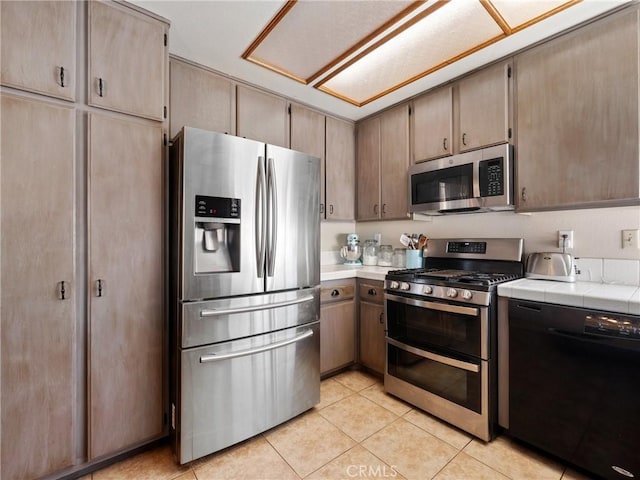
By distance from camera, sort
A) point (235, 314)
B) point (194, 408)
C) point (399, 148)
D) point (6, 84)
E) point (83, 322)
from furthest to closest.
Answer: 1. point (399, 148)
2. point (235, 314)
3. point (194, 408)
4. point (83, 322)
5. point (6, 84)

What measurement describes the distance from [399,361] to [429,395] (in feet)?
0.95

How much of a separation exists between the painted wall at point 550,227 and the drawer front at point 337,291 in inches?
34.1

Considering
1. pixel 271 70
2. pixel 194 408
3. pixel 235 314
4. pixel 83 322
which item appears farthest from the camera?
pixel 271 70

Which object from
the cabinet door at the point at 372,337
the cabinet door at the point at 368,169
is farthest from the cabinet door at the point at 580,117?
the cabinet door at the point at 372,337

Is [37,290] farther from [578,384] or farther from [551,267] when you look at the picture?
[551,267]

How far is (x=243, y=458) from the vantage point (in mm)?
1618

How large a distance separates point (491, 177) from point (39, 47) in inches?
103

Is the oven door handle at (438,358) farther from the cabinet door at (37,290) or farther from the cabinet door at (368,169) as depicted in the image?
the cabinet door at (37,290)

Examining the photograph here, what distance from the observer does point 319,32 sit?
5.74ft

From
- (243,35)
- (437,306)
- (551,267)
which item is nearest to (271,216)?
(243,35)

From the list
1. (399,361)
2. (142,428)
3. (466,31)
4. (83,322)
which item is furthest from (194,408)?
(466,31)

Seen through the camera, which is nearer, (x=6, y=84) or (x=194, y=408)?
(x=6, y=84)

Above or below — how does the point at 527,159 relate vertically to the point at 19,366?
above

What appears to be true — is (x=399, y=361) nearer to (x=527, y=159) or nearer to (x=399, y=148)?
(x=527, y=159)
